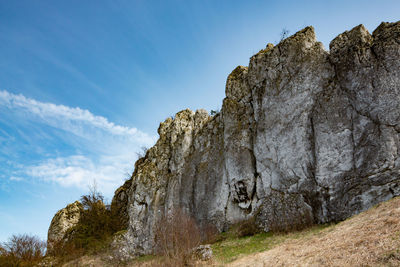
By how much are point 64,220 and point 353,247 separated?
149ft

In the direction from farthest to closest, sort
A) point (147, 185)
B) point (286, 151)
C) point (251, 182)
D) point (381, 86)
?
1. point (147, 185)
2. point (251, 182)
3. point (286, 151)
4. point (381, 86)

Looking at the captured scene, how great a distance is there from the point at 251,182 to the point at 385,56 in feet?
48.5

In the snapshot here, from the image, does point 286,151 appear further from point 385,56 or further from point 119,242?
point 119,242

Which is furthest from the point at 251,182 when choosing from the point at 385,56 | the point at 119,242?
the point at 119,242

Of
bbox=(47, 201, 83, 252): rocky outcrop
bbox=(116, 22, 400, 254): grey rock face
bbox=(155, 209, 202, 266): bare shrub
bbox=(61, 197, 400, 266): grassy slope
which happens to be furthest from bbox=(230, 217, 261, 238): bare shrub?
bbox=(47, 201, 83, 252): rocky outcrop

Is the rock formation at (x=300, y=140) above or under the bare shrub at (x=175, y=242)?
above

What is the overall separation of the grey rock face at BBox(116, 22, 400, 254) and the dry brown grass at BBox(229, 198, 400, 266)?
13.8 feet

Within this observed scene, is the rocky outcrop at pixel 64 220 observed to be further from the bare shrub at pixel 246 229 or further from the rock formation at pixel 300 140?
the bare shrub at pixel 246 229

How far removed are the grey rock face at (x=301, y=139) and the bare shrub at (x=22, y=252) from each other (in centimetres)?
1125

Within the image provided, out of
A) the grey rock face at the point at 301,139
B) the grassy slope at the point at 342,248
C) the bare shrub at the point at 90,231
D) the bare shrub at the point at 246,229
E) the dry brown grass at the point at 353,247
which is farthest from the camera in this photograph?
the bare shrub at the point at 90,231

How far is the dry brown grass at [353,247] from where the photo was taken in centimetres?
1020

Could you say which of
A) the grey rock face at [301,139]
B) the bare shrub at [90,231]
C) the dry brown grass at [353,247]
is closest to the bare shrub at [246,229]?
the grey rock face at [301,139]

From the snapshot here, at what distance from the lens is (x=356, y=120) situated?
21062 mm

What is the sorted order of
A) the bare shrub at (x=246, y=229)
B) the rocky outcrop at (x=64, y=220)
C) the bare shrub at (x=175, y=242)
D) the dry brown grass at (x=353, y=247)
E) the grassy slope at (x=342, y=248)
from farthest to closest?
the rocky outcrop at (x=64, y=220), the bare shrub at (x=246, y=229), the bare shrub at (x=175, y=242), the grassy slope at (x=342, y=248), the dry brown grass at (x=353, y=247)
